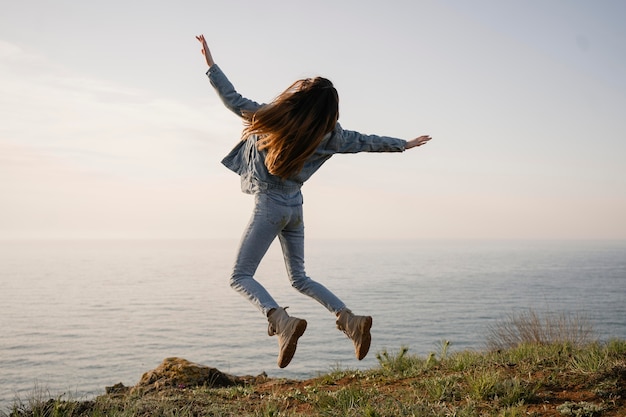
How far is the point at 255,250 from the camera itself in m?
4.77

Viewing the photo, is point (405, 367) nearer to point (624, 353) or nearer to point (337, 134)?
point (624, 353)

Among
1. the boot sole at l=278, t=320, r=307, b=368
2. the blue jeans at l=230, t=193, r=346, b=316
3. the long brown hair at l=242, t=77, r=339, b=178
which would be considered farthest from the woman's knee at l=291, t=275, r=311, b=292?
the long brown hair at l=242, t=77, r=339, b=178

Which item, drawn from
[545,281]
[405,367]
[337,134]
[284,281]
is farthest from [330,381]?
[545,281]

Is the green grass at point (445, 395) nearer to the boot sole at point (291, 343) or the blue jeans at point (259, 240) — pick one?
the boot sole at point (291, 343)

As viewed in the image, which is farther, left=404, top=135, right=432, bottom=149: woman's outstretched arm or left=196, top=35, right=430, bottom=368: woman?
left=404, top=135, right=432, bottom=149: woman's outstretched arm

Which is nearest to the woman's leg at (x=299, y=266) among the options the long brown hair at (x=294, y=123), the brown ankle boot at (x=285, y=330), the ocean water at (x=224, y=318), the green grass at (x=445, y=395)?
the brown ankle boot at (x=285, y=330)

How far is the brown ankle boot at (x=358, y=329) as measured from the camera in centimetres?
495

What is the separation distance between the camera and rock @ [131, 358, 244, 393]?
9.44 meters

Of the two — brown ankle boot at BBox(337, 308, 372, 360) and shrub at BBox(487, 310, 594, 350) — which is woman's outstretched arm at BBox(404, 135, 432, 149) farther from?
shrub at BBox(487, 310, 594, 350)

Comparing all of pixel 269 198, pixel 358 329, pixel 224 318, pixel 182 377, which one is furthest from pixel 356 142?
pixel 224 318

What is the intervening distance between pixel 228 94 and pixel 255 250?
49.9 inches

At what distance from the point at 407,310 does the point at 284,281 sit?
31307mm

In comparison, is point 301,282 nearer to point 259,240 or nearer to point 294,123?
point 259,240

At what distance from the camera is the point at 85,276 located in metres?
119
